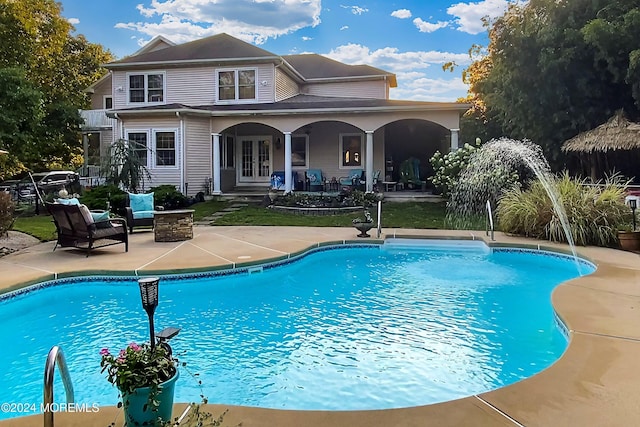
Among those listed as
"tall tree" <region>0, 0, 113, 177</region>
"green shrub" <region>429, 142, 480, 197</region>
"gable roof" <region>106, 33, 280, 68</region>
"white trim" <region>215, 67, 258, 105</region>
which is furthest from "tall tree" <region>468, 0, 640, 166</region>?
"tall tree" <region>0, 0, 113, 177</region>

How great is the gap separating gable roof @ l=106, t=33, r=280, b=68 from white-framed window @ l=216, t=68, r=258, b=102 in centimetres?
60

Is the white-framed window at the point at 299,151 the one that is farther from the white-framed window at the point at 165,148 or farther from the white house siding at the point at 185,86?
the white-framed window at the point at 165,148

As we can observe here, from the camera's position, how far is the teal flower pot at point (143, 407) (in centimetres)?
254

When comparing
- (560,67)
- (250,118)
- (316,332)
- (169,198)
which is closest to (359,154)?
(250,118)

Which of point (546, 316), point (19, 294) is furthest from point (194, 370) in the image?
point (546, 316)

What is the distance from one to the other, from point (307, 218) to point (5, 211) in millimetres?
7843

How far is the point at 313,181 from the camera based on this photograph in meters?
18.9

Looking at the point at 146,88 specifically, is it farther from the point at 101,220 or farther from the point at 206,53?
the point at 101,220

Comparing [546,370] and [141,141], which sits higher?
[141,141]

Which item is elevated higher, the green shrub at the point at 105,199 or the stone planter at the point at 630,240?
the green shrub at the point at 105,199

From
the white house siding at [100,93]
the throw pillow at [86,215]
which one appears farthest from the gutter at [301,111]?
the throw pillow at [86,215]

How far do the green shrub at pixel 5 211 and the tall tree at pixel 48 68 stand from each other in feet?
35.7

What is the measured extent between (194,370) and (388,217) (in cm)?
1028

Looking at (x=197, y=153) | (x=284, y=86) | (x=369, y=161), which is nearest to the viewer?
(x=369, y=161)
